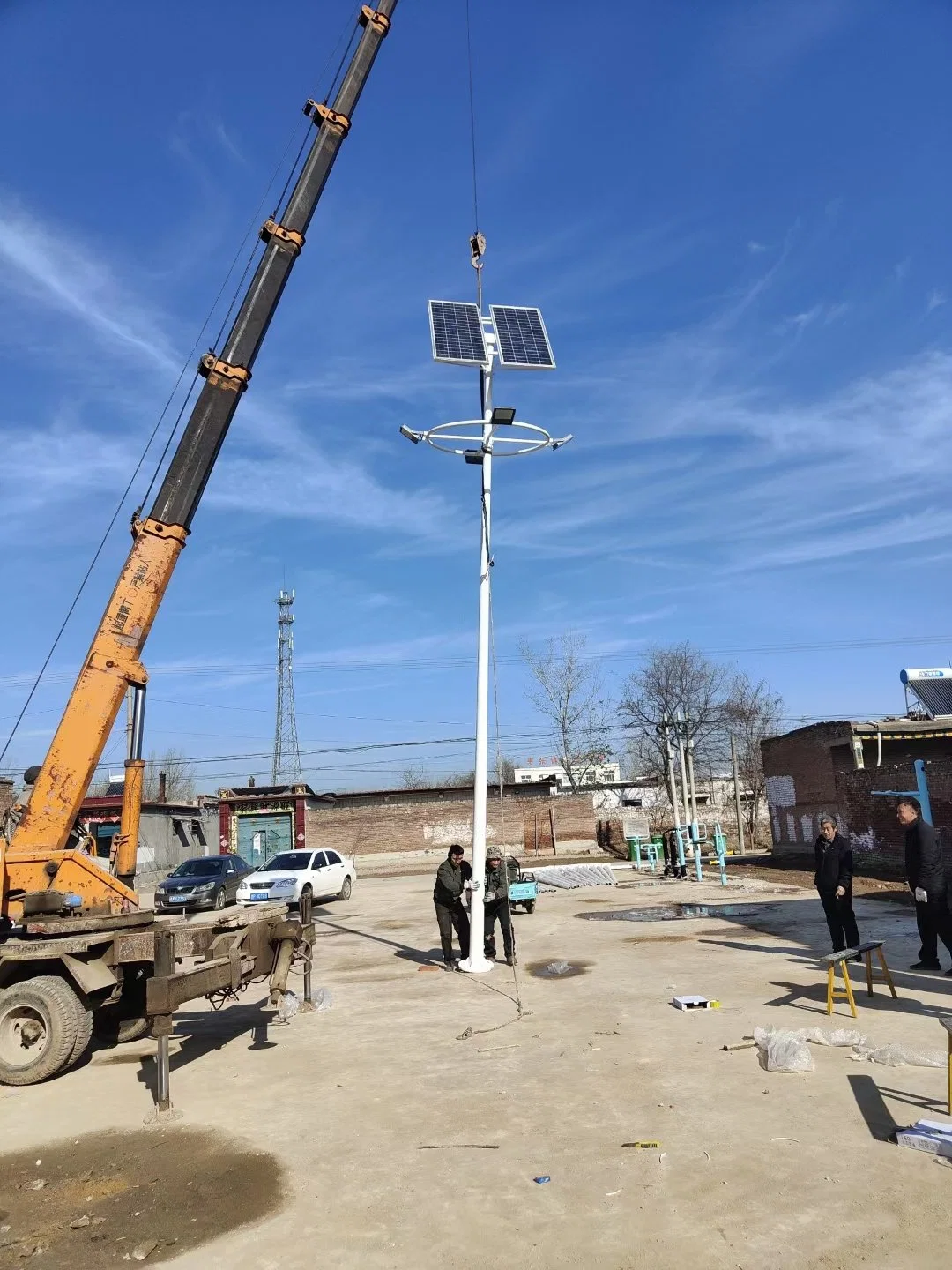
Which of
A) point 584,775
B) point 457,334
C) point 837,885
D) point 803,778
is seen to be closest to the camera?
point 837,885

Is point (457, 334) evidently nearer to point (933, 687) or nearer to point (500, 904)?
point (500, 904)

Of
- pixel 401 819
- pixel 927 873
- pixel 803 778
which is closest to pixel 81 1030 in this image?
Result: pixel 927 873

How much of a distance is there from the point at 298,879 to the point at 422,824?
69.9ft

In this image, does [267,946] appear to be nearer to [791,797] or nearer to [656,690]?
[791,797]

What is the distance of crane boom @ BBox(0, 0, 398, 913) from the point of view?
8320 millimetres

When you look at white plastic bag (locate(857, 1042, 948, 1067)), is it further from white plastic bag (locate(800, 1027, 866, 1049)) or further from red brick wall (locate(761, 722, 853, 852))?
red brick wall (locate(761, 722, 853, 852))

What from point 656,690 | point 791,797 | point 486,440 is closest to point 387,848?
point 791,797

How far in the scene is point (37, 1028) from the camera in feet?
24.2

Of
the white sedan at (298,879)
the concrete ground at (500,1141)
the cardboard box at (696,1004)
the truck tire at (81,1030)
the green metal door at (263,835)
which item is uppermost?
the green metal door at (263,835)

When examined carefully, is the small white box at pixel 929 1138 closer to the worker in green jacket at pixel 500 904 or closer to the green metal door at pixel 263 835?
the worker in green jacket at pixel 500 904

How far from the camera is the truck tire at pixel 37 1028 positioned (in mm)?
7121

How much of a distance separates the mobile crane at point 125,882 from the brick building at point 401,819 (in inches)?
1206

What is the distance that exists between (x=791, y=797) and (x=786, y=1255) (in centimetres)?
2681

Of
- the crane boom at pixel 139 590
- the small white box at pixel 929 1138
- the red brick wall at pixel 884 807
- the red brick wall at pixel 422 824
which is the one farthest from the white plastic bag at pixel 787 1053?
the red brick wall at pixel 422 824
